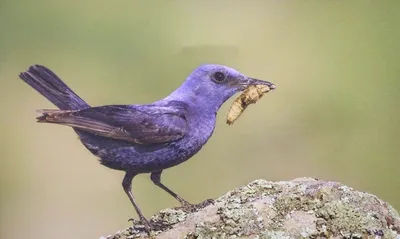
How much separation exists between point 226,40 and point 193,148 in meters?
1.93

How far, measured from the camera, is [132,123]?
3.43 meters

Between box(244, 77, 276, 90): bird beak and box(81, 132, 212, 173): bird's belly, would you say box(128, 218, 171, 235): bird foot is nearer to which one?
box(81, 132, 212, 173): bird's belly

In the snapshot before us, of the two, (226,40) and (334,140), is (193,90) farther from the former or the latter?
(334,140)

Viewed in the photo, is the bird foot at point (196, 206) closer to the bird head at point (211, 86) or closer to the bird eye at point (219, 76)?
the bird head at point (211, 86)

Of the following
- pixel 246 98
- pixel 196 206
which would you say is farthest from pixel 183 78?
pixel 196 206

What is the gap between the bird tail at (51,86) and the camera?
3559 mm

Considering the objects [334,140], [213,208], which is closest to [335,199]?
[213,208]

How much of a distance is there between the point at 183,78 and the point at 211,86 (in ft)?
4.60

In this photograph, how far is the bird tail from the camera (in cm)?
356

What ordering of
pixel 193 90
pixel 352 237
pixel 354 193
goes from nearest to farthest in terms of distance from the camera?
1. pixel 352 237
2. pixel 354 193
3. pixel 193 90

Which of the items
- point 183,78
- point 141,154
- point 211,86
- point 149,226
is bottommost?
point 149,226

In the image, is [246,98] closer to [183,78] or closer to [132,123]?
[132,123]

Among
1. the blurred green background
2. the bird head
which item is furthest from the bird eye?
the blurred green background

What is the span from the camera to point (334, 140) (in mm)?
5281
